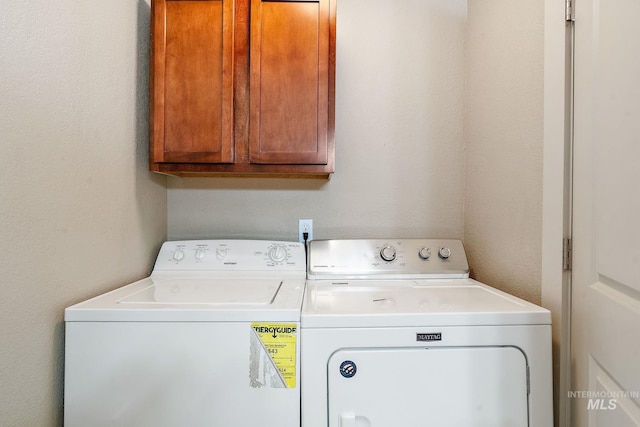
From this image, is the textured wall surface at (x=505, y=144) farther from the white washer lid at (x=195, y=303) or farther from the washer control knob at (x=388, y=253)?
the white washer lid at (x=195, y=303)

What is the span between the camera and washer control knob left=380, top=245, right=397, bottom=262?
1.44 meters

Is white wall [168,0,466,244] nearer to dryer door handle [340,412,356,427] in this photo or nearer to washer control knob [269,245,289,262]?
washer control knob [269,245,289,262]

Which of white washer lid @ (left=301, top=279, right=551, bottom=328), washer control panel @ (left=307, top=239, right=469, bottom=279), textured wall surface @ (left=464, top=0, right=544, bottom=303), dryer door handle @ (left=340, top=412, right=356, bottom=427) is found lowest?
dryer door handle @ (left=340, top=412, right=356, bottom=427)

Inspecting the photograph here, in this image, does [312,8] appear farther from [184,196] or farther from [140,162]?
[184,196]

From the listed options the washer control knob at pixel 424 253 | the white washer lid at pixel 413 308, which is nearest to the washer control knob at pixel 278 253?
the white washer lid at pixel 413 308

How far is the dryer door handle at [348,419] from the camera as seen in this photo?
2.79 ft

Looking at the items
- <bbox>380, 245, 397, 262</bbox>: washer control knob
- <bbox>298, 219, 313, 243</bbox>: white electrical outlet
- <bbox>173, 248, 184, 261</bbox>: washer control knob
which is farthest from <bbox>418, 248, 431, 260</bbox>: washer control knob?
<bbox>173, 248, 184, 261</bbox>: washer control knob

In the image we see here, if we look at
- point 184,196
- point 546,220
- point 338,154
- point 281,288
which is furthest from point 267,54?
point 546,220

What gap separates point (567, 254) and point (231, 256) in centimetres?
130

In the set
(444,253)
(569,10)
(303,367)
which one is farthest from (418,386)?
(569,10)

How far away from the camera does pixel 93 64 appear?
1.06m

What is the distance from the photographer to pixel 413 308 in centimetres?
94

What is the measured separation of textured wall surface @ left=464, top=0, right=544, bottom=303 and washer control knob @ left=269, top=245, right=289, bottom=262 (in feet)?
3.11

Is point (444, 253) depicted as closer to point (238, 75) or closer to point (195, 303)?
point (195, 303)
